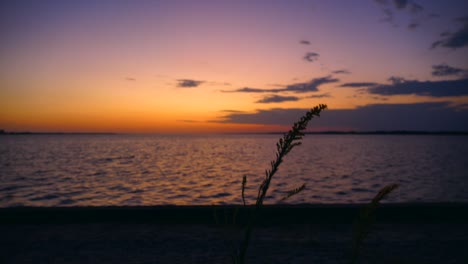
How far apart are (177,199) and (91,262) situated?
542 inches

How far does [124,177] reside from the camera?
29.1m

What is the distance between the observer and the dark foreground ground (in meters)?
5.96

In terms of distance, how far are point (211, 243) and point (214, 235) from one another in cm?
51

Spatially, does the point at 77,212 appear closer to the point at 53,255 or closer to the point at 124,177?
the point at 53,255

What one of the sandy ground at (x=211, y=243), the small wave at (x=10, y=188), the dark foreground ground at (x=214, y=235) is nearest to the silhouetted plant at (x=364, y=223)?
the dark foreground ground at (x=214, y=235)

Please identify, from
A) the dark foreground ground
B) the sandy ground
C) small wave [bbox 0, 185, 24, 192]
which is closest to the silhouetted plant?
the dark foreground ground

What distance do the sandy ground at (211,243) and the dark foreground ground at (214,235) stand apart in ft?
0.05

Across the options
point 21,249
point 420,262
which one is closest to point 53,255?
point 21,249

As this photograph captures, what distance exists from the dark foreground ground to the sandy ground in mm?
16

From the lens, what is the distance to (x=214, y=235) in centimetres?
720

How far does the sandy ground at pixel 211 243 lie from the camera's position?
5.88m

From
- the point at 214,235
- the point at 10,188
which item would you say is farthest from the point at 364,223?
the point at 10,188

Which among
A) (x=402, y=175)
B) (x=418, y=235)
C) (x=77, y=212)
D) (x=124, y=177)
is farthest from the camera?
(x=402, y=175)

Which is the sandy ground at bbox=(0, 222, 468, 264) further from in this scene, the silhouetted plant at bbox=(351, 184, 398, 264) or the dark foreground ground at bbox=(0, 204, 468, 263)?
the silhouetted plant at bbox=(351, 184, 398, 264)
